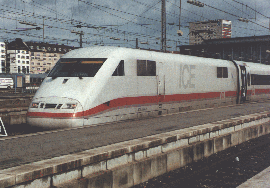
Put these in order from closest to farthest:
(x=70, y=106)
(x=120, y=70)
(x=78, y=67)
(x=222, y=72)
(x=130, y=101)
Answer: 1. (x=70, y=106)
2. (x=78, y=67)
3. (x=120, y=70)
4. (x=130, y=101)
5. (x=222, y=72)

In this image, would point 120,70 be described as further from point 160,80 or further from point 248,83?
point 248,83

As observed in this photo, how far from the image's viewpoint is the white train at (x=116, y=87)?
458 inches

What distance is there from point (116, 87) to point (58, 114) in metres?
2.77

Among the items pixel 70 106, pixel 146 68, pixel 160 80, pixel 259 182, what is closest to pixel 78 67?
pixel 70 106

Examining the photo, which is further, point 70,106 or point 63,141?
point 70,106

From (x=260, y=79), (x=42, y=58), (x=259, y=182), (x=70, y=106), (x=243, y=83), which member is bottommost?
(x=259, y=182)

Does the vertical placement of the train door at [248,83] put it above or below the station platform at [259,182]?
above

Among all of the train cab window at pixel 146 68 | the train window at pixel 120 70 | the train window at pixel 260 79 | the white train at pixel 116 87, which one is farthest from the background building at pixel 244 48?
the train window at pixel 120 70

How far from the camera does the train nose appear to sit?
11336 millimetres

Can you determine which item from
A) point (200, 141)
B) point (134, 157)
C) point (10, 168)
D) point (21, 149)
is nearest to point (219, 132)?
point (200, 141)

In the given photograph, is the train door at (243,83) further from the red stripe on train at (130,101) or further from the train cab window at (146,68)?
the train cab window at (146,68)

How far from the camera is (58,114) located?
37.2ft

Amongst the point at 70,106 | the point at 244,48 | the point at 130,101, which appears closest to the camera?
the point at 70,106

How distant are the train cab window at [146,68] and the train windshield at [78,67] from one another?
6.71ft
